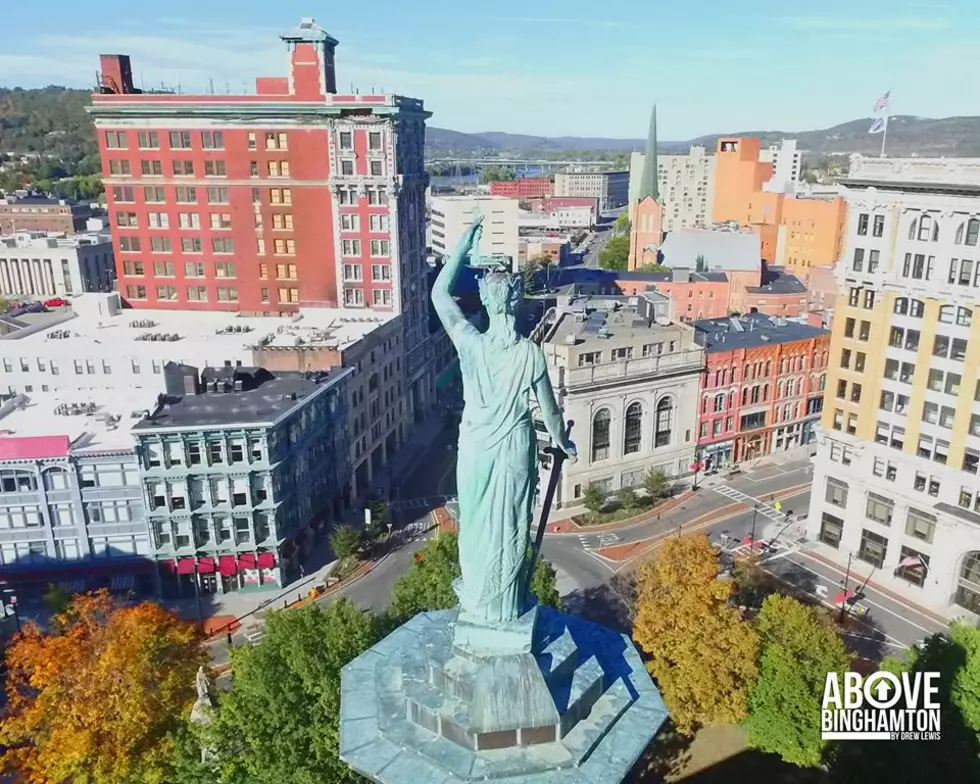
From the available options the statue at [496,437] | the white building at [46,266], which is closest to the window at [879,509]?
the statue at [496,437]

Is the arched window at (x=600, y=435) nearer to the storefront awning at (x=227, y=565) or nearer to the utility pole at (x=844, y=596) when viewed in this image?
the utility pole at (x=844, y=596)

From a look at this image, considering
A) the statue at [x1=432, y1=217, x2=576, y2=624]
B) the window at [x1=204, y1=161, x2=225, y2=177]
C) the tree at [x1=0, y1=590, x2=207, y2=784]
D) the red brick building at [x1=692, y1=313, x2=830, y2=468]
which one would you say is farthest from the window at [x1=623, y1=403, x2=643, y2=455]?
the statue at [x1=432, y1=217, x2=576, y2=624]

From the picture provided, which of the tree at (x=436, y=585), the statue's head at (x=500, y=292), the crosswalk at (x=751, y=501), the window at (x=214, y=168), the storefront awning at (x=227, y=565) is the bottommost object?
the crosswalk at (x=751, y=501)

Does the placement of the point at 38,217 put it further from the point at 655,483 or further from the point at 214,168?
the point at 655,483

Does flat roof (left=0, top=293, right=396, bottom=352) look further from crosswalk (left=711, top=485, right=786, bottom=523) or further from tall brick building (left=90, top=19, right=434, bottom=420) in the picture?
crosswalk (left=711, top=485, right=786, bottom=523)

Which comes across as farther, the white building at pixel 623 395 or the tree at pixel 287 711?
the white building at pixel 623 395

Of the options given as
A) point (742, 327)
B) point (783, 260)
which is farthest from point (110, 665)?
point (783, 260)
